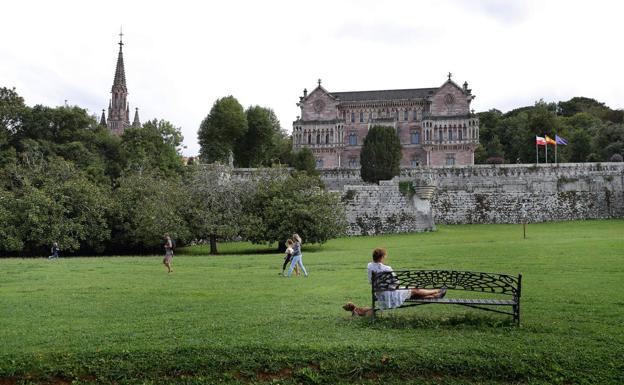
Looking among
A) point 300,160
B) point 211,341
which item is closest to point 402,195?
point 300,160

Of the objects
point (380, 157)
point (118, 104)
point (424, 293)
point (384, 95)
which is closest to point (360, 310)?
point (424, 293)

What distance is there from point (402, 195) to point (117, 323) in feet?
107

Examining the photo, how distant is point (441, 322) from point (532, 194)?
133 feet

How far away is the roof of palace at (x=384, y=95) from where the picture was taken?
75125 millimetres

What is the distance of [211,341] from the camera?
30.3ft

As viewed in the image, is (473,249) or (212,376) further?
(473,249)

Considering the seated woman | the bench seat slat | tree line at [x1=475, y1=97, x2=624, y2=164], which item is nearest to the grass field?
the seated woman

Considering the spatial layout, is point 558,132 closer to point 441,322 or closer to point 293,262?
point 293,262

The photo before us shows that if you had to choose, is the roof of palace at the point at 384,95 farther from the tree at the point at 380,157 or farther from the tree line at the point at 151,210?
the tree line at the point at 151,210

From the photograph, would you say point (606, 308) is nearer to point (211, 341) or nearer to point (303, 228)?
point (211, 341)

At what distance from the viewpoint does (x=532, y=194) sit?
47375 millimetres

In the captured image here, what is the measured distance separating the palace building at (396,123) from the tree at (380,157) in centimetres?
2064

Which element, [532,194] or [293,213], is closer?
[293,213]

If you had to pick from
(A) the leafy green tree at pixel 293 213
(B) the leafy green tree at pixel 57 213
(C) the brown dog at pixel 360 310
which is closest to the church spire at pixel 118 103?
(B) the leafy green tree at pixel 57 213
